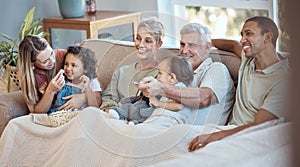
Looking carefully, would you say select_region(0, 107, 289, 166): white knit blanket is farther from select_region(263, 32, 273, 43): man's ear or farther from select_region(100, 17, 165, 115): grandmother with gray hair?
select_region(263, 32, 273, 43): man's ear

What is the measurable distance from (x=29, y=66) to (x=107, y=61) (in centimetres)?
41

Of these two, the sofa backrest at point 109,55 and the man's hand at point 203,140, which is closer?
the man's hand at point 203,140

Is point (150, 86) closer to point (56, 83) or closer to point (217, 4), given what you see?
point (56, 83)

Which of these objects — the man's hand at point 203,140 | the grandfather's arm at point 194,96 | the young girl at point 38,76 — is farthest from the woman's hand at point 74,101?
the man's hand at point 203,140

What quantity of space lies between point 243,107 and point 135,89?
1.71 feet

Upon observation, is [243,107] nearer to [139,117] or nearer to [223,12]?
[139,117]

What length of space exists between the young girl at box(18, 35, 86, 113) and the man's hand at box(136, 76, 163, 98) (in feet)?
1.26

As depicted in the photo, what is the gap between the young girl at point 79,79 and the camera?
2.24 metres

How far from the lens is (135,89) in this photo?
2098 mm

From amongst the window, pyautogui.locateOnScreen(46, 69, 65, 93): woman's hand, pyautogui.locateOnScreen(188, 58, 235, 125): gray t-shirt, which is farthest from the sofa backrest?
the window

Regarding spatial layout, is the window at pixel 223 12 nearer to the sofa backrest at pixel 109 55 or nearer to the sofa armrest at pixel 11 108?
the sofa backrest at pixel 109 55

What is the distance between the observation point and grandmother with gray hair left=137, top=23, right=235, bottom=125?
187cm

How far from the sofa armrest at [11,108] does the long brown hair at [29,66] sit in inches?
2.0

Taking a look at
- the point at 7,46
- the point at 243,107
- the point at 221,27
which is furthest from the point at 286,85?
the point at 221,27
